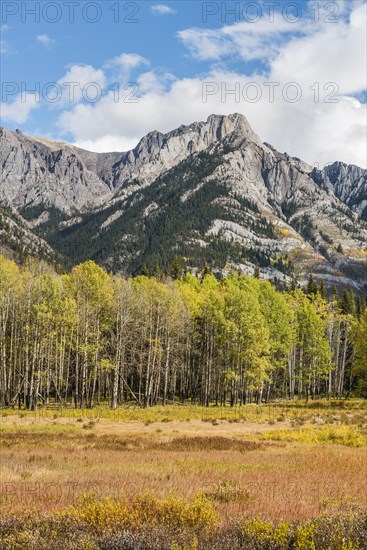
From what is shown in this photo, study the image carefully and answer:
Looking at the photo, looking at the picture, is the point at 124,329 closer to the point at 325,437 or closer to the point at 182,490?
the point at 325,437

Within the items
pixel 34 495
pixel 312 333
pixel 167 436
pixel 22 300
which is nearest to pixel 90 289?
pixel 22 300

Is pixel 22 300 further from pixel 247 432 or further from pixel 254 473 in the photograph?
pixel 254 473

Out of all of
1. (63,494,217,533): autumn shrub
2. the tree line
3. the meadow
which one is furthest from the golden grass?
the tree line

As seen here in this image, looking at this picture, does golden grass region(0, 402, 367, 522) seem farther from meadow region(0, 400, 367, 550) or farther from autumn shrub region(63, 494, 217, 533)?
autumn shrub region(63, 494, 217, 533)

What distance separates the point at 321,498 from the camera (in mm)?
10664

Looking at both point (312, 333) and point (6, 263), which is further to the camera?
point (312, 333)

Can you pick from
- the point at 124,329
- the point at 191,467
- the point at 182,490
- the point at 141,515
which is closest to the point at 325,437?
the point at 191,467

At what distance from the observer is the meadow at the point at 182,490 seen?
6.68 meters

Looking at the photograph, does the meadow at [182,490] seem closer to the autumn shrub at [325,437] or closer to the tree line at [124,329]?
the autumn shrub at [325,437]

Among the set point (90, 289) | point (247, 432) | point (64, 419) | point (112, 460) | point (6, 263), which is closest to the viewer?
point (112, 460)

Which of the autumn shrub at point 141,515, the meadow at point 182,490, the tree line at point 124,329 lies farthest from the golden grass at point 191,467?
the tree line at point 124,329

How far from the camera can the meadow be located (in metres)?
6.68

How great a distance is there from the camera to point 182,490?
1095 cm

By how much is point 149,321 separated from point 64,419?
16.2 m
